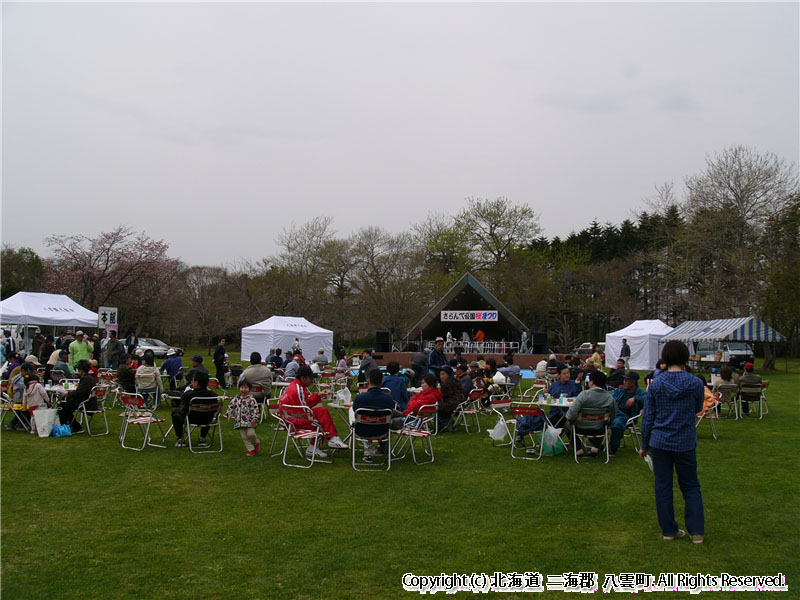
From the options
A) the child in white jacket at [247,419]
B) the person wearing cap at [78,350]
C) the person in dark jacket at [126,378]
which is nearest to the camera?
the child in white jacket at [247,419]

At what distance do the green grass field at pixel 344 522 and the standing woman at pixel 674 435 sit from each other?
191 mm

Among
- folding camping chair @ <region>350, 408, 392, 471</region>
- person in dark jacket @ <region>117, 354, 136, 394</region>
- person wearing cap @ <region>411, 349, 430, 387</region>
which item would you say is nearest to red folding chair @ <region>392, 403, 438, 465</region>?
folding camping chair @ <region>350, 408, 392, 471</region>

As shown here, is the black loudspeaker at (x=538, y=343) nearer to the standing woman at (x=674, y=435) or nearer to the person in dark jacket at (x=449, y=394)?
the person in dark jacket at (x=449, y=394)

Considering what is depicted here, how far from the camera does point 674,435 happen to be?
4.19 metres

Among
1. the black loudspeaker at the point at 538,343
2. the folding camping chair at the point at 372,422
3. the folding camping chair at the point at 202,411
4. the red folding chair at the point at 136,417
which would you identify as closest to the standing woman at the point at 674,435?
the folding camping chair at the point at 372,422

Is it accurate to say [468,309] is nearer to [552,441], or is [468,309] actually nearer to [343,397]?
[343,397]

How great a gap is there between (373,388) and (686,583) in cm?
388

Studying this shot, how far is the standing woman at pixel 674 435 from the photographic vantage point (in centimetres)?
418

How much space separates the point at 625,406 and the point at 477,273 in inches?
1237

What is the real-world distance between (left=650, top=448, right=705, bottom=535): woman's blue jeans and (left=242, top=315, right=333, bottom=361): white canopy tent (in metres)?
22.2

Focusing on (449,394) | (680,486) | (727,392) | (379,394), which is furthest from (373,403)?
(727,392)

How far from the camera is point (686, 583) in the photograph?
147 inches

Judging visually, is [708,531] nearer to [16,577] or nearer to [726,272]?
[16,577]

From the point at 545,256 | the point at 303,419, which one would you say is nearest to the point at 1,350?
the point at 303,419
